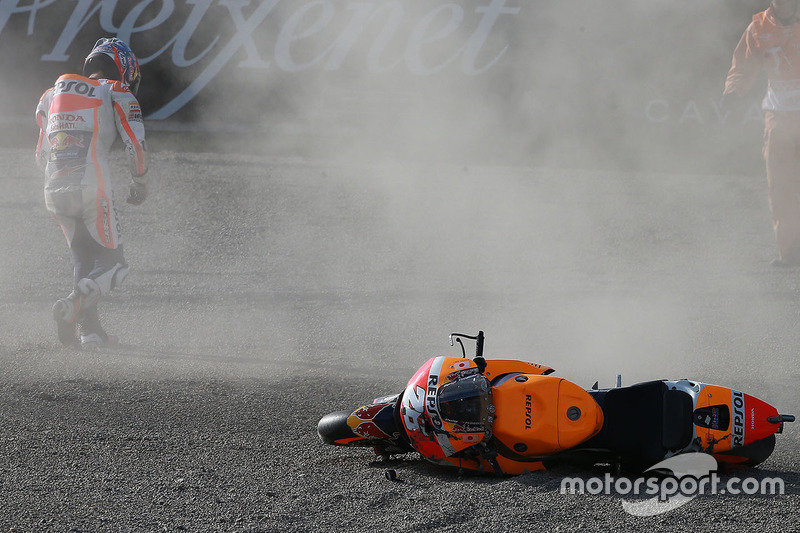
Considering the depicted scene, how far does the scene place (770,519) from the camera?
2385mm

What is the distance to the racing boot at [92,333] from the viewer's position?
15.1 ft

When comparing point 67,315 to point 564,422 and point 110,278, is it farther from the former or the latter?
point 564,422

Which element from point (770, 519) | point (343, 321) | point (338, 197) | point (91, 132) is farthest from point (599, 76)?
point (770, 519)

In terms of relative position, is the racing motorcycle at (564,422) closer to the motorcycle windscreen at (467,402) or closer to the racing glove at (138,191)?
the motorcycle windscreen at (467,402)

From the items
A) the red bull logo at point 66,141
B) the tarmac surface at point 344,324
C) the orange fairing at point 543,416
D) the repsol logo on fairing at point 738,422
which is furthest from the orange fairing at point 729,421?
the red bull logo at point 66,141

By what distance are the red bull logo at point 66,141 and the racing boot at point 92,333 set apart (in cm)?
82

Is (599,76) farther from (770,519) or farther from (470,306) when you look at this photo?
(770,519)

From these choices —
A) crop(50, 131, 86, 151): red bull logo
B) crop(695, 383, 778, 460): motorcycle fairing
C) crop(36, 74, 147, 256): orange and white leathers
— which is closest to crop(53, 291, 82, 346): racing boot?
crop(36, 74, 147, 256): orange and white leathers

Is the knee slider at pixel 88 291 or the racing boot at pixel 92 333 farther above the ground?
the knee slider at pixel 88 291

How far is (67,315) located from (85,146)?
86cm

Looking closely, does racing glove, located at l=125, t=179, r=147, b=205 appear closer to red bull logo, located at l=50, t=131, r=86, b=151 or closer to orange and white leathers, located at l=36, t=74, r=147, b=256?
orange and white leathers, located at l=36, t=74, r=147, b=256

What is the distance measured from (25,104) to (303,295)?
428 centimetres

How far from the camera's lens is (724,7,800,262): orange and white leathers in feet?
19.3

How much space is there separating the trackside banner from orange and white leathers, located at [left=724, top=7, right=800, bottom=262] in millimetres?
1741
